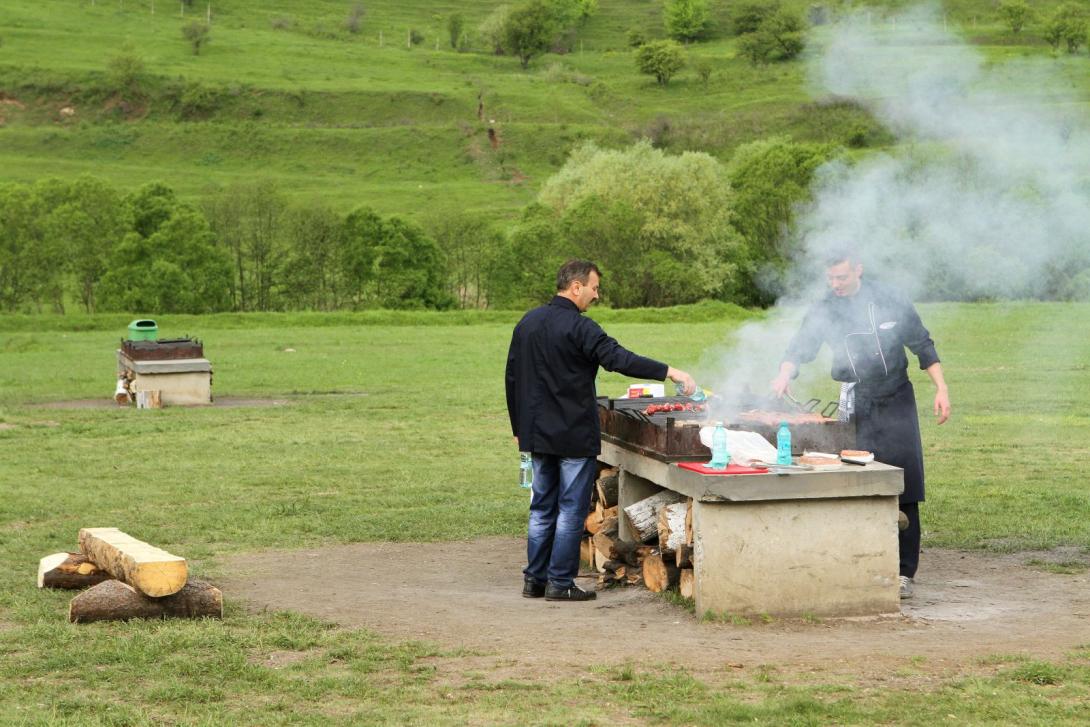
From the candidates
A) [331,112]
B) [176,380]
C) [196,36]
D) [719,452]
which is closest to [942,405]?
[719,452]

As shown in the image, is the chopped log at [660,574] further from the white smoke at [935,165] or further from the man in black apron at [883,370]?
the white smoke at [935,165]

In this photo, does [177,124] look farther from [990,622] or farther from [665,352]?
[990,622]

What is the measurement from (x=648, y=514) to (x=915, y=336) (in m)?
2.10

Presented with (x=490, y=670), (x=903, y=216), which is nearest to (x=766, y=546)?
(x=490, y=670)

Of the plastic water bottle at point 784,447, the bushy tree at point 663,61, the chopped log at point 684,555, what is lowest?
the chopped log at point 684,555

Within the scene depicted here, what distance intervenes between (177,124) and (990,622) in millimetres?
88380

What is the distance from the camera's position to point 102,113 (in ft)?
293

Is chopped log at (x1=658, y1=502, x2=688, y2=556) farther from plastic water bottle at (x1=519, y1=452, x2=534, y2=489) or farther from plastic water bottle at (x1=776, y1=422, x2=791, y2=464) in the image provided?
plastic water bottle at (x1=519, y1=452, x2=534, y2=489)

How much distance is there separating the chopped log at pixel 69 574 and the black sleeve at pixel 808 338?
482 cm

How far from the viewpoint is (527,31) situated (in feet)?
407

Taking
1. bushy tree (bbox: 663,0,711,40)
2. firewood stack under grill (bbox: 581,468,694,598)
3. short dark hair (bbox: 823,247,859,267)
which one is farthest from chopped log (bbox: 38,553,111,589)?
bushy tree (bbox: 663,0,711,40)

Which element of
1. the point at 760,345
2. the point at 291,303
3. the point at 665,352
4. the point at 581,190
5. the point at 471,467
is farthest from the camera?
the point at 581,190

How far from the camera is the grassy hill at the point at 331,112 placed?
8062cm

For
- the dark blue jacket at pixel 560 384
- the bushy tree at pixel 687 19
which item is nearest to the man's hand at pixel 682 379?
the dark blue jacket at pixel 560 384
